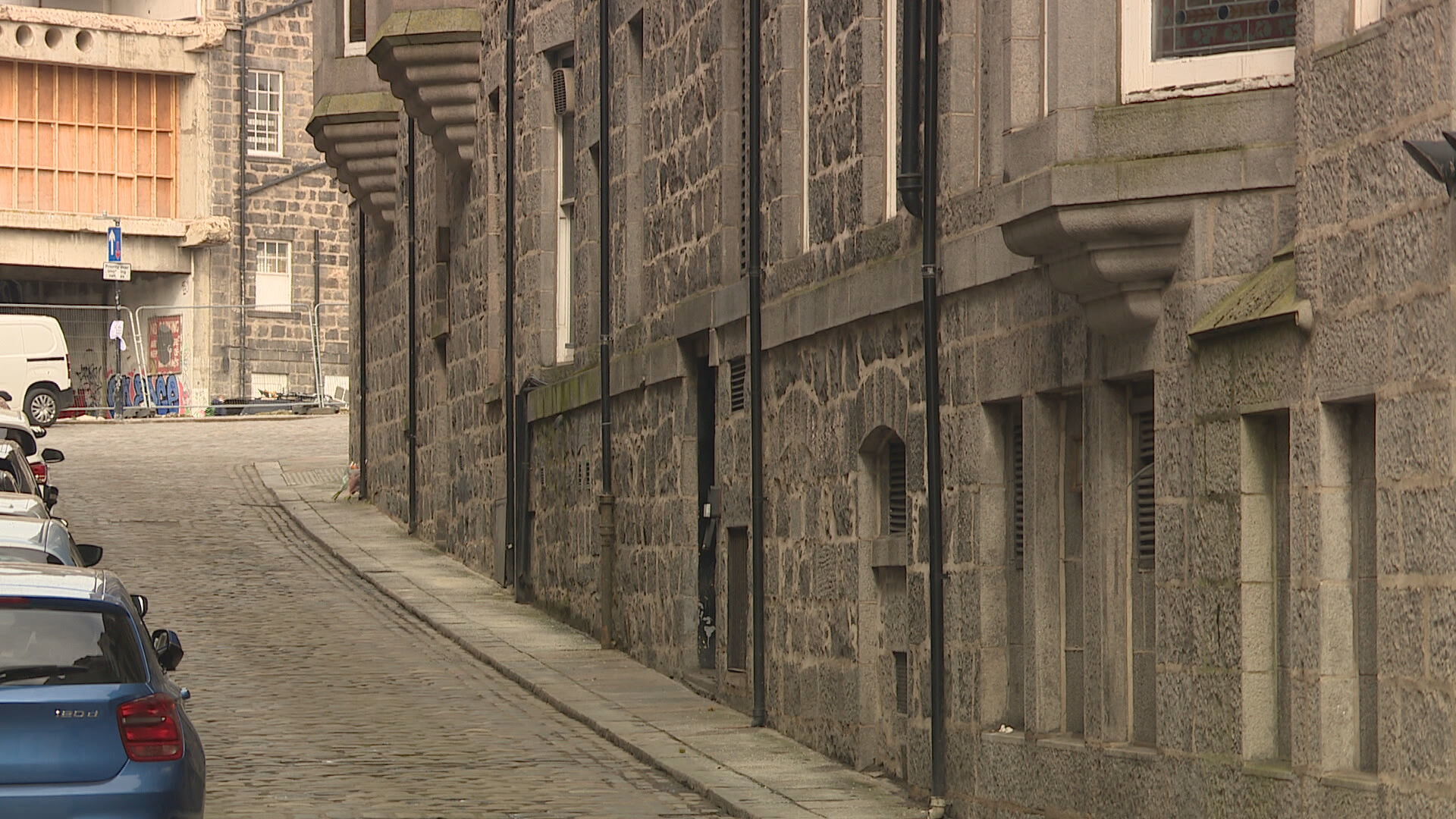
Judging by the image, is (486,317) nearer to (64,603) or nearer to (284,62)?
(64,603)

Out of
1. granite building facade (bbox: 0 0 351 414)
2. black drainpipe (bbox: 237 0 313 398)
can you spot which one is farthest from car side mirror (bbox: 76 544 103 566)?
black drainpipe (bbox: 237 0 313 398)

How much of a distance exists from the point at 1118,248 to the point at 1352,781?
263 cm

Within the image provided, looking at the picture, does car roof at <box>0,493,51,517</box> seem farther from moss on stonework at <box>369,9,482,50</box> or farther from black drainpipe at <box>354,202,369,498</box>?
black drainpipe at <box>354,202,369,498</box>

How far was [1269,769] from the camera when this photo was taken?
9180 mm

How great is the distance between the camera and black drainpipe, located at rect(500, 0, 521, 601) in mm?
24453

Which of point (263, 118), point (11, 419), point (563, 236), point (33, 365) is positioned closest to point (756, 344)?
point (563, 236)

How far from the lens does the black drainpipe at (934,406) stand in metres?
12.6

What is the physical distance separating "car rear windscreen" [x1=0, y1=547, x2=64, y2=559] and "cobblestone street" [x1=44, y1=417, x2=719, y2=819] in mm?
1595

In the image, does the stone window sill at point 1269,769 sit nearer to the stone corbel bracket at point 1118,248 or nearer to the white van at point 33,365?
the stone corbel bracket at point 1118,248

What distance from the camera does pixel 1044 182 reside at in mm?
10125

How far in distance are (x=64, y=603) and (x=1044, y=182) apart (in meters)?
4.50

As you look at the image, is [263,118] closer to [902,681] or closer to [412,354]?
[412,354]

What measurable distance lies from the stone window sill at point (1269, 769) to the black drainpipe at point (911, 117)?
4.39 meters

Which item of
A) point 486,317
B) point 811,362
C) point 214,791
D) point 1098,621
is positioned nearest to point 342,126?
point 486,317
